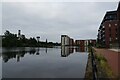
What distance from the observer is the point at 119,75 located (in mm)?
12422

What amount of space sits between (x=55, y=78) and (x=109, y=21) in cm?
8603

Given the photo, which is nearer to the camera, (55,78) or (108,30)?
(55,78)

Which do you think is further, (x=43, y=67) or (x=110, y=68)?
(x=43, y=67)

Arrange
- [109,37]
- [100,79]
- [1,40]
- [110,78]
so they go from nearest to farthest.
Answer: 1. [110,78]
2. [100,79]
3. [109,37]
4. [1,40]

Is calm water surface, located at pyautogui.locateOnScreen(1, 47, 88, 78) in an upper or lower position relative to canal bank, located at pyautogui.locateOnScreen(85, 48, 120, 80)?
lower

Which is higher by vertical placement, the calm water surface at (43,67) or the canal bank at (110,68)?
the canal bank at (110,68)

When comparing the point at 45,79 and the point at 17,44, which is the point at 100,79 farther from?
the point at 17,44

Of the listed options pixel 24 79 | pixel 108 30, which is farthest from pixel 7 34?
pixel 24 79

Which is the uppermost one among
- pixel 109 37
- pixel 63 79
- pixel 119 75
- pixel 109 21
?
pixel 109 21

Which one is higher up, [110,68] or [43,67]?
[110,68]

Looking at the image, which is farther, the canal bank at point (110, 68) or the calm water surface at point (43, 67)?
the calm water surface at point (43, 67)

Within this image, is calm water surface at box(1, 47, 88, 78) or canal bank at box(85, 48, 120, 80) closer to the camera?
canal bank at box(85, 48, 120, 80)

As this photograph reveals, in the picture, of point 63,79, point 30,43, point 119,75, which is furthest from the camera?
point 30,43

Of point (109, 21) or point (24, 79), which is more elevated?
point (109, 21)
